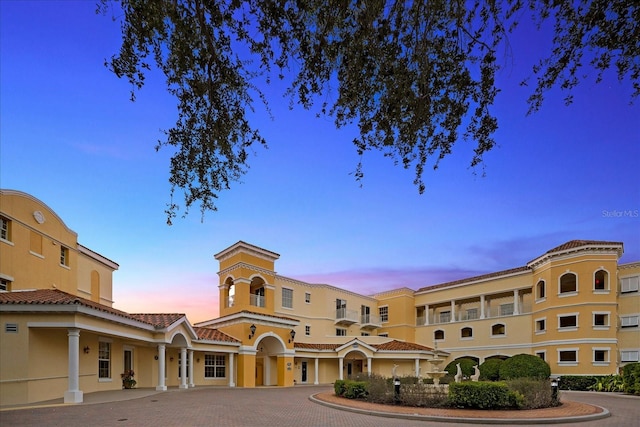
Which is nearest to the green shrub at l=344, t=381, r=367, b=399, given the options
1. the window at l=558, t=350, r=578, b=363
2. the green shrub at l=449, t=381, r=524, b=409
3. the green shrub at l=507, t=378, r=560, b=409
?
the green shrub at l=449, t=381, r=524, b=409

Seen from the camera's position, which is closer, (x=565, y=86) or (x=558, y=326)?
(x=565, y=86)

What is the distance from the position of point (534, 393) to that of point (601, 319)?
2102cm

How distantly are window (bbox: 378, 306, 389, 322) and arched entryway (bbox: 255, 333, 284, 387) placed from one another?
17.4 metres

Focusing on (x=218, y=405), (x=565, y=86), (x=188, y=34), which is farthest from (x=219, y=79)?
(x=218, y=405)

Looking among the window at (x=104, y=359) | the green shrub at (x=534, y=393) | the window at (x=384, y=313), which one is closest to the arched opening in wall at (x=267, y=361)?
the window at (x=104, y=359)

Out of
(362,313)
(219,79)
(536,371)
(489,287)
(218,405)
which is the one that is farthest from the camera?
(362,313)

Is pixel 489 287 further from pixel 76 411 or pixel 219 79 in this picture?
pixel 219 79

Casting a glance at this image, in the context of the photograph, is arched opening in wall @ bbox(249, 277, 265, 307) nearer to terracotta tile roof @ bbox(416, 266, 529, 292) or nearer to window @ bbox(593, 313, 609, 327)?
terracotta tile roof @ bbox(416, 266, 529, 292)

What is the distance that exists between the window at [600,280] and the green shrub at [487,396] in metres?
21.7

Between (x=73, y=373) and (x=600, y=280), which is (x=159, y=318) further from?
(x=600, y=280)

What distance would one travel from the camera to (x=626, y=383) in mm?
24422

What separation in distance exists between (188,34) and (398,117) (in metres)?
3.42

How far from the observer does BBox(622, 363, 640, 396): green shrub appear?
2343 cm

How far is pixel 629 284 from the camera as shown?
33375 mm
